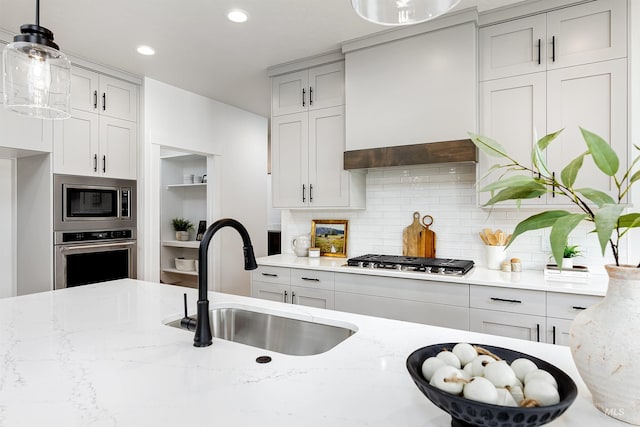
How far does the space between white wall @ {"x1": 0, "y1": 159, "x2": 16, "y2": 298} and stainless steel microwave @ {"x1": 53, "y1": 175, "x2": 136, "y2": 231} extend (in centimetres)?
66

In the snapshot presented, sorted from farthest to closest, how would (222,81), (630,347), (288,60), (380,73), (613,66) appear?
(222,81)
(288,60)
(380,73)
(613,66)
(630,347)

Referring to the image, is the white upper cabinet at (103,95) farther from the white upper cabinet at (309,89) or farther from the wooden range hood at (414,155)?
the wooden range hood at (414,155)

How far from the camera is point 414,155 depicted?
2695 millimetres

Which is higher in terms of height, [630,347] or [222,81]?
[222,81]

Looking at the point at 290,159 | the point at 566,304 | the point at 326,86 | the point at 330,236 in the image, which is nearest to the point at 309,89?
the point at 326,86

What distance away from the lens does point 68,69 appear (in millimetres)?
1635

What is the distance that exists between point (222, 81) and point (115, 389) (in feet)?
11.3

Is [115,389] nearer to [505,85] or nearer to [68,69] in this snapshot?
[68,69]

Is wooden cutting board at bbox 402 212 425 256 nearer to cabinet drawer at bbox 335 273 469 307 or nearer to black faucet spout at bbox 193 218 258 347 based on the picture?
cabinet drawer at bbox 335 273 469 307

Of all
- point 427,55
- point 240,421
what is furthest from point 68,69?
point 427,55

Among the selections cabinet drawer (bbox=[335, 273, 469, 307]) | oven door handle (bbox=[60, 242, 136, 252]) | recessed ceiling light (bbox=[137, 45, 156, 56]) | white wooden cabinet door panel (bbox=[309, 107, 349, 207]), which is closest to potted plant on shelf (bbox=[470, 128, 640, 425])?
cabinet drawer (bbox=[335, 273, 469, 307])

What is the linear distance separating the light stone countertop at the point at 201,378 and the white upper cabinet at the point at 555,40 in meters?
2.02

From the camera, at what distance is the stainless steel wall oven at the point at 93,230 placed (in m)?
3.03

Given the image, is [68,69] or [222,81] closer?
[68,69]
